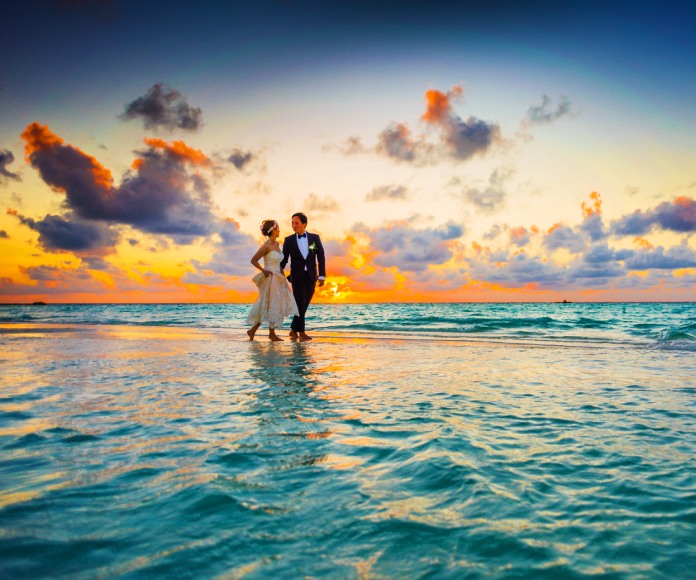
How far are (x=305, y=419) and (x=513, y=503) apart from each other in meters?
1.68

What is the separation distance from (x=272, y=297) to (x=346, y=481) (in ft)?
27.7

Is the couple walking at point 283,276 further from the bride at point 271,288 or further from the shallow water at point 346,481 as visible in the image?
the shallow water at point 346,481

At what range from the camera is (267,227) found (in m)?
10.2

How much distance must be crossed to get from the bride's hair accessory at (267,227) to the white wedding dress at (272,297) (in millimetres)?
436

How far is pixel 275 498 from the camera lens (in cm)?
189

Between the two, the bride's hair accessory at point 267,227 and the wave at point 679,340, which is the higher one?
the bride's hair accessory at point 267,227

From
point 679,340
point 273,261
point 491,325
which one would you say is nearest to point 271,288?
point 273,261

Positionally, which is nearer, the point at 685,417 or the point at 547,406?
the point at 685,417

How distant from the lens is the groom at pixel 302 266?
10.8 meters

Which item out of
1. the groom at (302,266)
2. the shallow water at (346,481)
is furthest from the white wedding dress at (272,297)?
the shallow water at (346,481)

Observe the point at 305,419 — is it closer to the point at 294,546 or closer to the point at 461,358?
the point at 294,546

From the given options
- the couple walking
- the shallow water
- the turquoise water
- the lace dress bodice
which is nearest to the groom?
the couple walking

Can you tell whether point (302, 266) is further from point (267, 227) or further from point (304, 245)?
point (267, 227)

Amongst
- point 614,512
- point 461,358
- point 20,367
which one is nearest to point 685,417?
point 614,512
